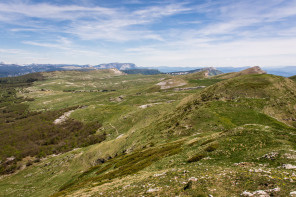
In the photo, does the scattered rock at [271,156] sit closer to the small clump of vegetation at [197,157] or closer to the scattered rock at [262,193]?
the small clump of vegetation at [197,157]

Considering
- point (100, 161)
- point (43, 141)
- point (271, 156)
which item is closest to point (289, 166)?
point (271, 156)

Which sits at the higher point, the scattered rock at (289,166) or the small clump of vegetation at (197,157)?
the scattered rock at (289,166)

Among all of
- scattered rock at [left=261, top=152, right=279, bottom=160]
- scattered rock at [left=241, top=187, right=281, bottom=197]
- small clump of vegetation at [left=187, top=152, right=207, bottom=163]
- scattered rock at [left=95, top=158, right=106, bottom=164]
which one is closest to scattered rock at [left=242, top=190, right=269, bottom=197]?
scattered rock at [left=241, top=187, right=281, bottom=197]

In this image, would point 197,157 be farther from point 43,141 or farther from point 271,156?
point 43,141

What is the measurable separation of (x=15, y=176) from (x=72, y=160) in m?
42.3

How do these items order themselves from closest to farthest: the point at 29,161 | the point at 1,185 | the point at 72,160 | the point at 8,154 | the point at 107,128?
1. the point at 1,185
2. the point at 72,160
3. the point at 29,161
4. the point at 8,154
5. the point at 107,128

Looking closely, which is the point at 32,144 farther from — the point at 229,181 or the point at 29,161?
the point at 229,181

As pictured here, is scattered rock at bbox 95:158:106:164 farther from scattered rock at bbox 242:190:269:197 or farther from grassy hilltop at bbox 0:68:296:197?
scattered rock at bbox 242:190:269:197

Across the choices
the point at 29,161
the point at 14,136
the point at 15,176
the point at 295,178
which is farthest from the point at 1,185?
the point at 295,178

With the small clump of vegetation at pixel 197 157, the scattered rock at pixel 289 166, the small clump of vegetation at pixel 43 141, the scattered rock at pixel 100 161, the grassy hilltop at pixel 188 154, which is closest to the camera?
the grassy hilltop at pixel 188 154

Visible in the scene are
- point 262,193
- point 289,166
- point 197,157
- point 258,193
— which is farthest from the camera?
point 197,157

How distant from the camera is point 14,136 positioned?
189875 millimetres

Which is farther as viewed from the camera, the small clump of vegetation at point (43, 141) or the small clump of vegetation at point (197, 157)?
the small clump of vegetation at point (43, 141)

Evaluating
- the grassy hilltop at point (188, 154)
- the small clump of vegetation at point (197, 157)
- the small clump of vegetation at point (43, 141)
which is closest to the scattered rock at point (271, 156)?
the grassy hilltop at point (188, 154)
